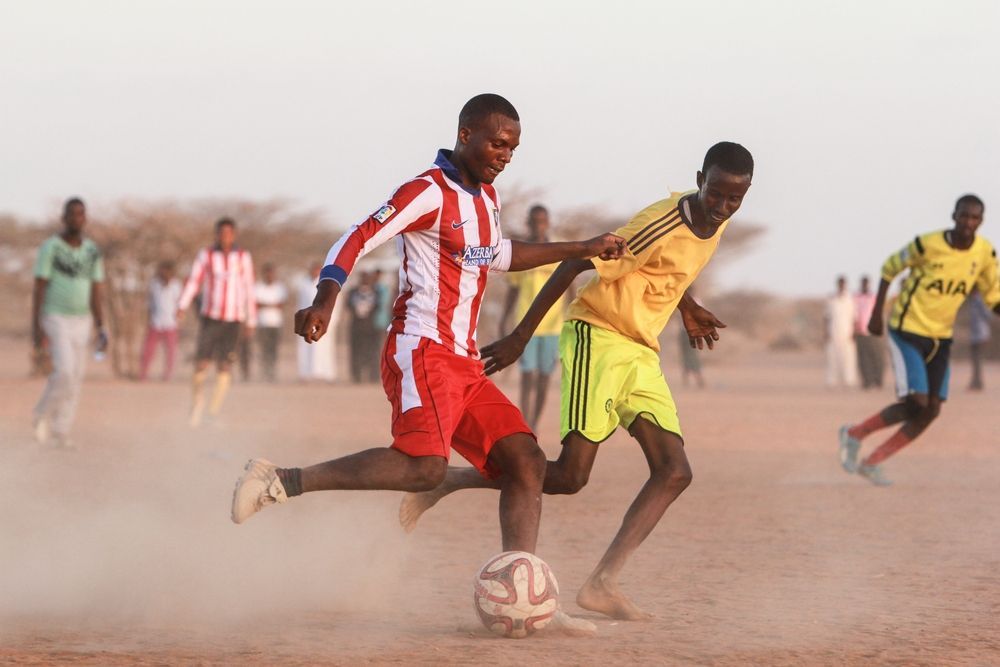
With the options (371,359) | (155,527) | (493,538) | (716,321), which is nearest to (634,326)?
(716,321)

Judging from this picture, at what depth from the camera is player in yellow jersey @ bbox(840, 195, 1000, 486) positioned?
33.3 ft

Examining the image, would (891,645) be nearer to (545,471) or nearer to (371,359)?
(545,471)

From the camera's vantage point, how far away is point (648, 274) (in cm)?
634

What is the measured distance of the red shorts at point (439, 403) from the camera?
5.57 meters

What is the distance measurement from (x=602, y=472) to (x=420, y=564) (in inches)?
197

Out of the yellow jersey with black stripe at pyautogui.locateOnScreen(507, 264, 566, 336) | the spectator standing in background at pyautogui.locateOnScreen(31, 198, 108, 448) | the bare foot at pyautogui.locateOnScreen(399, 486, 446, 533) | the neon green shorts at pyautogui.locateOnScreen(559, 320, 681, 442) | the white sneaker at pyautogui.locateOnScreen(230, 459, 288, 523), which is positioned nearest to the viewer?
the white sneaker at pyautogui.locateOnScreen(230, 459, 288, 523)

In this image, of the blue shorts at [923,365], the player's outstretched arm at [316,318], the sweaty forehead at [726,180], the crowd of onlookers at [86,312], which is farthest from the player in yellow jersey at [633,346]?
the blue shorts at [923,365]

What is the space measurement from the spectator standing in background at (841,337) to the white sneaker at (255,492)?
22676 mm

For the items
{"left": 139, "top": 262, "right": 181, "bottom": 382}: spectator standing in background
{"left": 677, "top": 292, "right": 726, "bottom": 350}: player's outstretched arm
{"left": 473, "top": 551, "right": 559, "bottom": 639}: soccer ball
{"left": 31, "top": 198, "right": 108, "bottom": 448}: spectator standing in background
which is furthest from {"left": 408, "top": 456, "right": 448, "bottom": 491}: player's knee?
{"left": 139, "top": 262, "right": 181, "bottom": 382}: spectator standing in background

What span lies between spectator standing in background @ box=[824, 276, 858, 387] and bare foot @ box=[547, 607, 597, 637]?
73.1ft

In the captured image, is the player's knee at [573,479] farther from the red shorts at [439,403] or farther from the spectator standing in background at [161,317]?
the spectator standing in background at [161,317]

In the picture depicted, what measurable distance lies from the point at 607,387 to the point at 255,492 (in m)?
1.57

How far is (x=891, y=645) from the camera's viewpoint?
539 cm

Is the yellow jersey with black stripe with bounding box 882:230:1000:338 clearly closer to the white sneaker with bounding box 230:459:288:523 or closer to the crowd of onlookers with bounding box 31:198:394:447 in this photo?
the crowd of onlookers with bounding box 31:198:394:447
